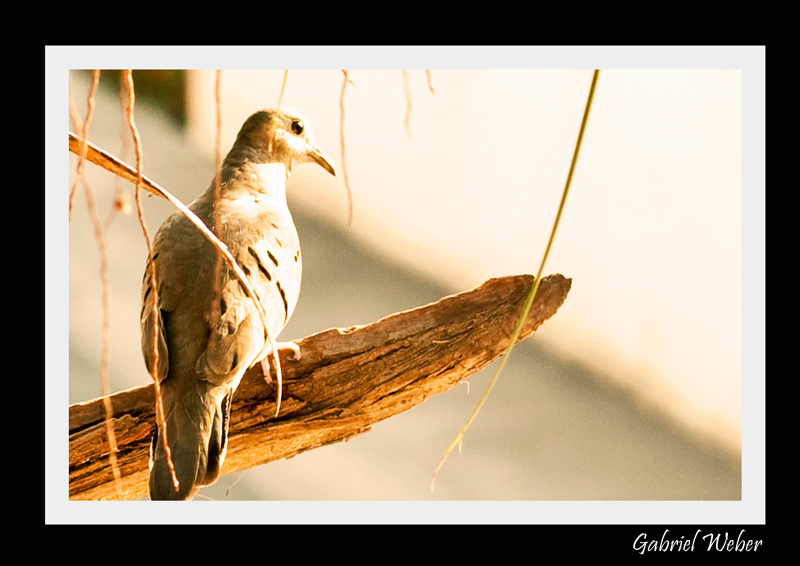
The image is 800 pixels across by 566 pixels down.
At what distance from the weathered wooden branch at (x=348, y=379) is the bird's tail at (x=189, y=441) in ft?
0.61

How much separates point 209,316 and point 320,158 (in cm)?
59

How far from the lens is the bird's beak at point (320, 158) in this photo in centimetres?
178

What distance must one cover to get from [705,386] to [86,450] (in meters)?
1.49

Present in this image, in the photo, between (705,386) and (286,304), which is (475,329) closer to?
(286,304)

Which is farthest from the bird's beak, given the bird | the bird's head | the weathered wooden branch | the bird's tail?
the bird's tail

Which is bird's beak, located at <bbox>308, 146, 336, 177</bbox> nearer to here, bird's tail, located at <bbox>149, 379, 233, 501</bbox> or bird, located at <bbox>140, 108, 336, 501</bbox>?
bird, located at <bbox>140, 108, 336, 501</bbox>

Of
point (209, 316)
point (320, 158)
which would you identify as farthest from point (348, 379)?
point (320, 158)

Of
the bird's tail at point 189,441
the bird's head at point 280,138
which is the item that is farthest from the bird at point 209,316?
the bird's head at point 280,138

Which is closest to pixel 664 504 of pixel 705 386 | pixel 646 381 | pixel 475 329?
pixel 705 386

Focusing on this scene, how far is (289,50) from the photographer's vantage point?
1.38 meters

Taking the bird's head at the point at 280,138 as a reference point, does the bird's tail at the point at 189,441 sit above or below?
below

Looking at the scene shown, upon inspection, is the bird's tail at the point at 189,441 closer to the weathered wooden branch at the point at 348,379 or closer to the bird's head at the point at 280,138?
the weathered wooden branch at the point at 348,379

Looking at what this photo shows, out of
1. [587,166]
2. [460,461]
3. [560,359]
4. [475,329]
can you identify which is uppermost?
[587,166]

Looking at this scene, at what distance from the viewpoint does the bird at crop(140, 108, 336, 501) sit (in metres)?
1.30
